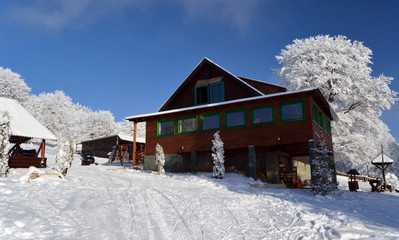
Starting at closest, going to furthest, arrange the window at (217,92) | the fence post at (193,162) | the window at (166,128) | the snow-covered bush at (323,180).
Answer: the snow-covered bush at (323,180) < the fence post at (193,162) < the window at (217,92) < the window at (166,128)

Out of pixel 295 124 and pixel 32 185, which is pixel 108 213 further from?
pixel 295 124

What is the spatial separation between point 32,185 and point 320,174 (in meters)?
11.8

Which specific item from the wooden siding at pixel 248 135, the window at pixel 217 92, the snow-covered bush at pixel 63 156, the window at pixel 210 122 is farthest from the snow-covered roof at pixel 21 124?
the window at pixel 217 92

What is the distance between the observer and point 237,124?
69.2 feet

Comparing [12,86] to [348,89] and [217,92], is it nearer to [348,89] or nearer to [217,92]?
[217,92]

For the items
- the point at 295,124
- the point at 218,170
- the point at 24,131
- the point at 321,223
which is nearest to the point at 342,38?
the point at 295,124

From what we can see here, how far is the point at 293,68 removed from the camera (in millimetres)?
29047

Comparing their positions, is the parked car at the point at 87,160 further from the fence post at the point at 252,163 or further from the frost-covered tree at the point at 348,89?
the frost-covered tree at the point at 348,89

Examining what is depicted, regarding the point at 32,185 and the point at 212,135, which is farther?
the point at 212,135

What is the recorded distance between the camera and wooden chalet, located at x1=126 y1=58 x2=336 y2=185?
1922 centimetres

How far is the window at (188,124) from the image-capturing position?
2278 cm

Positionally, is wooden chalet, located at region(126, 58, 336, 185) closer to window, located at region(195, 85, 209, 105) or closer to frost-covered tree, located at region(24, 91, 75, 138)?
window, located at region(195, 85, 209, 105)

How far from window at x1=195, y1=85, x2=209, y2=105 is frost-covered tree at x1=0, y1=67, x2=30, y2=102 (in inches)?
1823

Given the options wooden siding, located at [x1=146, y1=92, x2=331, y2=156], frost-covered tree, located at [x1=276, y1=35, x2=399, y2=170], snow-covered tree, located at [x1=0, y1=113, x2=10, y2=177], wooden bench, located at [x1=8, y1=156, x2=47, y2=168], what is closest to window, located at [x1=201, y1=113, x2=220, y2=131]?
wooden siding, located at [x1=146, y1=92, x2=331, y2=156]
